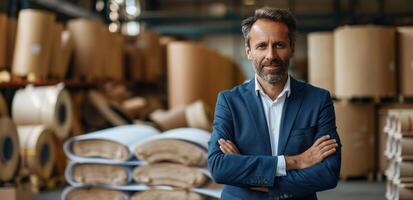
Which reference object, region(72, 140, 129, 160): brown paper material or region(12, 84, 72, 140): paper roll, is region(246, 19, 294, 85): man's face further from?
region(12, 84, 72, 140): paper roll

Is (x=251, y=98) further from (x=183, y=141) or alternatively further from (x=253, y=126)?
(x=183, y=141)

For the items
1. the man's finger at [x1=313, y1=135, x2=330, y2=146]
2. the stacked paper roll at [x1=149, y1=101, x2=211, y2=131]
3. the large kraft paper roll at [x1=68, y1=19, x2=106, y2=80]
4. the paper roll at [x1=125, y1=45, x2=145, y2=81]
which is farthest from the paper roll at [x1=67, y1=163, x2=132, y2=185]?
the paper roll at [x1=125, y1=45, x2=145, y2=81]

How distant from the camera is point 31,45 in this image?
779 cm

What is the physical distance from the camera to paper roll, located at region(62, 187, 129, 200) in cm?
483

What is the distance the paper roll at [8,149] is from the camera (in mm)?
6434

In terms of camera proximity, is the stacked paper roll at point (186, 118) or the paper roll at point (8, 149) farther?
the stacked paper roll at point (186, 118)

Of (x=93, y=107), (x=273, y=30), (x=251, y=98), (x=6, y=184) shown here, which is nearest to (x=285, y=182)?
(x=251, y=98)

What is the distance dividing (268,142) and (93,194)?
104 inches

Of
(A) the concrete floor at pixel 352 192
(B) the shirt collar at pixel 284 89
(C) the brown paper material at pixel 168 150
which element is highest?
(B) the shirt collar at pixel 284 89

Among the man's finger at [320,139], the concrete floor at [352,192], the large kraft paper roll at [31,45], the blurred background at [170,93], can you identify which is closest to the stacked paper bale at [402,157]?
the blurred background at [170,93]

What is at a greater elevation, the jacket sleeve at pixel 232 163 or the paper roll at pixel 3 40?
the paper roll at pixel 3 40

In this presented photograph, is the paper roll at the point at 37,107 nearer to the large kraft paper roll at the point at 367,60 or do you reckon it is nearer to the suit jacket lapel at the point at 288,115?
the large kraft paper roll at the point at 367,60

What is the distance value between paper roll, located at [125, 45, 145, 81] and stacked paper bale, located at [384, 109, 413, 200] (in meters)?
6.87

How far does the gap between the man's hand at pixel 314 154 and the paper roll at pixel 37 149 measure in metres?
5.15
